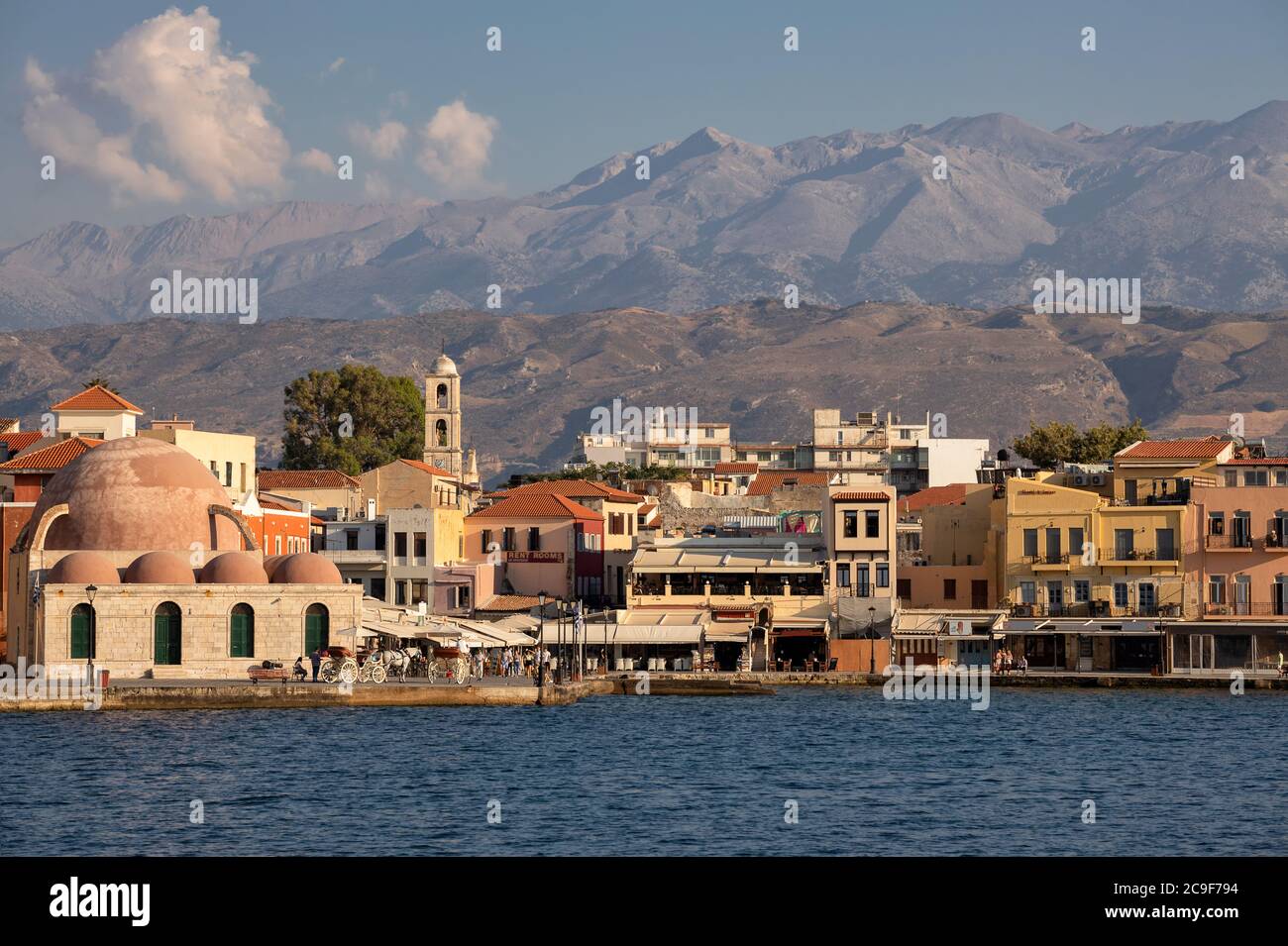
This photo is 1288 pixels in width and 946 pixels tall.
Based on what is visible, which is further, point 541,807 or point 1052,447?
point 1052,447

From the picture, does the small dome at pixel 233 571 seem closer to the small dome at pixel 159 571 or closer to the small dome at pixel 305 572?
the small dome at pixel 159 571

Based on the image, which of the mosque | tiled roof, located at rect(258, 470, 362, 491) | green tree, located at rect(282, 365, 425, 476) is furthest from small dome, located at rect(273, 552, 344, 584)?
green tree, located at rect(282, 365, 425, 476)

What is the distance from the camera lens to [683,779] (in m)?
41.2

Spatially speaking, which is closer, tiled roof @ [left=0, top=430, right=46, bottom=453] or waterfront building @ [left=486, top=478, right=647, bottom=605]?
tiled roof @ [left=0, top=430, right=46, bottom=453]

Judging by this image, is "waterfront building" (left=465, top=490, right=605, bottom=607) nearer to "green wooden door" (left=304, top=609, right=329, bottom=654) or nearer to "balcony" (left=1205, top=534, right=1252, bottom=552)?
"green wooden door" (left=304, top=609, right=329, bottom=654)

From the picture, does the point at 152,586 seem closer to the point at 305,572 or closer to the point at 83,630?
the point at 83,630

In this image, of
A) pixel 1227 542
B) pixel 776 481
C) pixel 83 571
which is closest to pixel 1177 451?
pixel 1227 542

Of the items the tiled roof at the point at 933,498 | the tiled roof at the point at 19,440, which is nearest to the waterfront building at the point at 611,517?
the tiled roof at the point at 933,498

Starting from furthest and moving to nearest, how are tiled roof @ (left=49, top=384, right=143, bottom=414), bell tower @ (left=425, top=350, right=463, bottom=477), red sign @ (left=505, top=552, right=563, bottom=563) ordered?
bell tower @ (left=425, top=350, right=463, bottom=477) → red sign @ (left=505, top=552, right=563, bottom=563) → tiled roof @ (left=49, top=384, right=143, bottom=414)

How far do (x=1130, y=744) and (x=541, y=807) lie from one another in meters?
17.1

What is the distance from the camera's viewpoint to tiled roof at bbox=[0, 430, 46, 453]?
257 ft

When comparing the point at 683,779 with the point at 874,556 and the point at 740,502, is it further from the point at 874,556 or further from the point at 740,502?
the point at 740,502

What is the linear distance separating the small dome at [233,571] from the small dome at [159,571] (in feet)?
1.61
